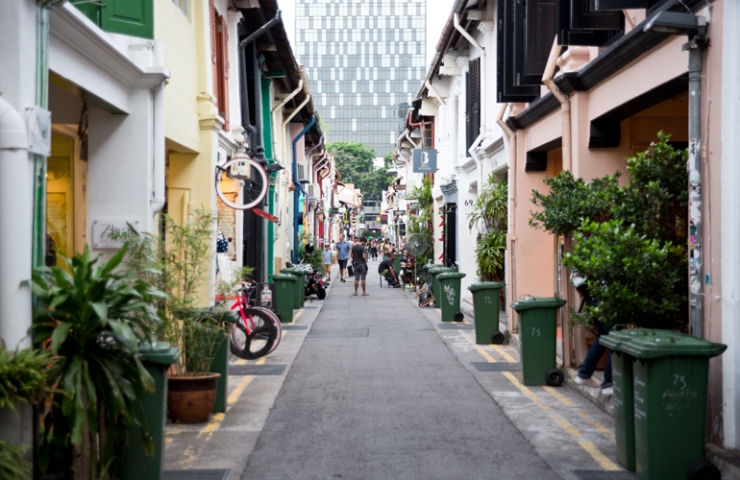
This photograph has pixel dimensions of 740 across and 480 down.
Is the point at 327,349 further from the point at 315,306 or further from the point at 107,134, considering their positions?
the point at 315,306

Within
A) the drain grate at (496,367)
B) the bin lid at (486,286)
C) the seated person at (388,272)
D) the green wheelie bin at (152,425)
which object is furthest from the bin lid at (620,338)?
the seated person at (388,272)

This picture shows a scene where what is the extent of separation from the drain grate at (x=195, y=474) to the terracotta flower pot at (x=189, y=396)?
1.58 meters

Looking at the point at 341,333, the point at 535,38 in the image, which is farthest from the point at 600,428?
the point at 341,333

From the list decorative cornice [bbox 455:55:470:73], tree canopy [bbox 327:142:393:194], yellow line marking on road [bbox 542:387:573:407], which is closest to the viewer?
yellow line marking on road [bbox 542:387:573:407]

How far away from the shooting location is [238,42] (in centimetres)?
1653

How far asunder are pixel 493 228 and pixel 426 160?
27.9 ft

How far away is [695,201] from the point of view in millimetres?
7477

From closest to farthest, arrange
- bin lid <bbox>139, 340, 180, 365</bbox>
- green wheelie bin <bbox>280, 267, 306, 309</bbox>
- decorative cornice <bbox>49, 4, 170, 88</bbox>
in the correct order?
bin lid <bbox>139, 340, 180, 365</bbox>
decorative cornice <bbox>49, 4, 170, 88</bbox>
green wheelie bin <bbox>280, 267, 306, 309</bbox>

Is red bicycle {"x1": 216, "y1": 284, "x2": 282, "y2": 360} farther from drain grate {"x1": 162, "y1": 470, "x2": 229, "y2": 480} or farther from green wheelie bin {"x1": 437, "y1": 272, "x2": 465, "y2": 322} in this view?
green wheelie bin {"x1": 437, "y1": 272, "x2": 465, "y2": 322}

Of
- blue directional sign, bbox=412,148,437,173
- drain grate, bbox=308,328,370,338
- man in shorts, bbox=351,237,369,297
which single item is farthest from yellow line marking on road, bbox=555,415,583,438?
man in shorts, bbox=351,237,369,297

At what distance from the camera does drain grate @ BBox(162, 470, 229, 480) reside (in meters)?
6.82

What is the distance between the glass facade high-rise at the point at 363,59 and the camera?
146375 millimetres

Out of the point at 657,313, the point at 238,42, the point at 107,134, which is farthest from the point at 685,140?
the point at 238,42

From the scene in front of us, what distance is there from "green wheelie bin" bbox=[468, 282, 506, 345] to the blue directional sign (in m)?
11.8
